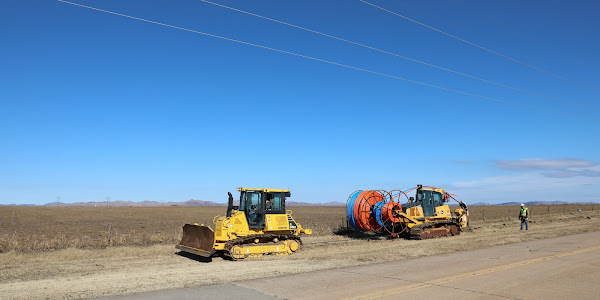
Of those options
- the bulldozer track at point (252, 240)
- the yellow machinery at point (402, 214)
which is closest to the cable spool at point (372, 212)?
the yellow machinery at point (402, 214)

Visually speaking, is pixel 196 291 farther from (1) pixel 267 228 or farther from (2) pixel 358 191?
(2) pixel 358 191

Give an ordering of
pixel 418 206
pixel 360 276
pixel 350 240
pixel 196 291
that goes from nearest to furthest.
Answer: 1. pixel 196 291
2. pixel 360 276
3. pixel 350 240
4. pixel 418 206

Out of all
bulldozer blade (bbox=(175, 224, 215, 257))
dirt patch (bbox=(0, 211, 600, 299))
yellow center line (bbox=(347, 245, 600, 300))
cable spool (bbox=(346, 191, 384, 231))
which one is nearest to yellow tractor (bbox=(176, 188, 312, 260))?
bulldozer blade (bbox=(175, 224, 215, 257))

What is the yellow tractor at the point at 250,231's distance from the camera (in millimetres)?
16812

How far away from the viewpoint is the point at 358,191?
26.7 meters

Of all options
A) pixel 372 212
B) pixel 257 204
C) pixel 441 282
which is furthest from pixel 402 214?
pixel 441 282

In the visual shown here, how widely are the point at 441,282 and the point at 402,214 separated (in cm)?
1349

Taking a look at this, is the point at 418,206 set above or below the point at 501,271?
above

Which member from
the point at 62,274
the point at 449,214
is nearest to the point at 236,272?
the point at 62,274

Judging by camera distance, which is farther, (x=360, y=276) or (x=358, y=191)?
(x=358, y=191)

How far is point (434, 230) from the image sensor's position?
25578 millimetres

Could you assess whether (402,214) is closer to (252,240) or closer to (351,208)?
(351,208)

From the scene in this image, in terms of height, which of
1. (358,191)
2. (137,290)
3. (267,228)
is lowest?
(137,290)

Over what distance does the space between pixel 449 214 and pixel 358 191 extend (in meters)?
6.27
